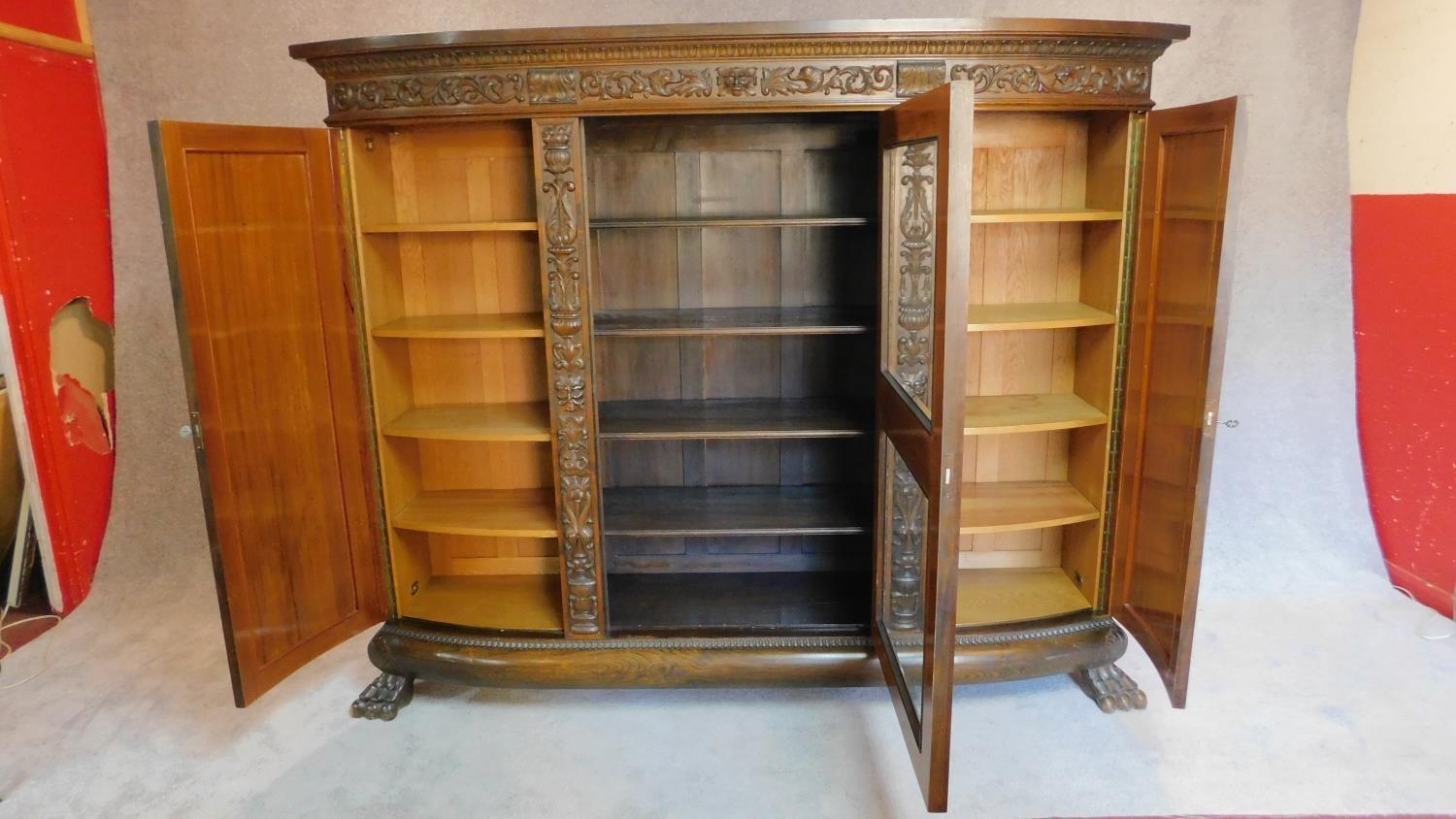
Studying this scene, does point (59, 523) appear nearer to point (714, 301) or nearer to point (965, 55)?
point (714, 301)

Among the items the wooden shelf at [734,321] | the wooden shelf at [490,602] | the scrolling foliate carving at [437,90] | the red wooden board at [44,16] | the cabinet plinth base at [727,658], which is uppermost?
the red wooden board at [44,16]

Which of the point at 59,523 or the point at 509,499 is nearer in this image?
the point at 509,499

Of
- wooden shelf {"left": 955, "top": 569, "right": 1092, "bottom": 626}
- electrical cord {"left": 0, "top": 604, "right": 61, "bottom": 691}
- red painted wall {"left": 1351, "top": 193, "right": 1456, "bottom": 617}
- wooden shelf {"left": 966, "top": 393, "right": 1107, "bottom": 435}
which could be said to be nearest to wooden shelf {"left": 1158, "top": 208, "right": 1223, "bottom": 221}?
wooden shelf {"left": 966, "top": 393, "right": 1107, "bottom": 435}

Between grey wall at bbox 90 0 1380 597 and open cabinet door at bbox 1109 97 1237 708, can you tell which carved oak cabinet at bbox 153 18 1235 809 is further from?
grey wall at bbox 90 0 1380 597

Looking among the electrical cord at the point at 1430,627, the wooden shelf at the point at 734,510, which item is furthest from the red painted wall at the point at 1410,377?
the wooden shelf at the point at 734,510

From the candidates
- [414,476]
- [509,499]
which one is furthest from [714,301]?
[414,476]

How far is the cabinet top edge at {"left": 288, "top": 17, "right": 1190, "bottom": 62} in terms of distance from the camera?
2.20m

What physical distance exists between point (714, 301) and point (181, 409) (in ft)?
6.96

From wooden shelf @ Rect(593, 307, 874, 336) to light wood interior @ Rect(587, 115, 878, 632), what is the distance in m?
0.02

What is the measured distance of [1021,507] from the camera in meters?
2.83

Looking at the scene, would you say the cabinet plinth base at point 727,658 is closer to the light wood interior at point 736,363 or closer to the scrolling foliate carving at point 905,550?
the light wood interior at point 736,363

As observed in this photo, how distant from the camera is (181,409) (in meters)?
3.46

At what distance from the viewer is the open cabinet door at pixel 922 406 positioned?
1.74 metres

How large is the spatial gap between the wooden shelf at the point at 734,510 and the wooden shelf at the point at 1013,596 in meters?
0.43
